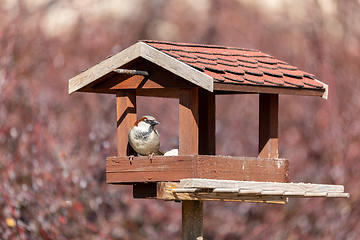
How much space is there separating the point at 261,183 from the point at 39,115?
15.8ft

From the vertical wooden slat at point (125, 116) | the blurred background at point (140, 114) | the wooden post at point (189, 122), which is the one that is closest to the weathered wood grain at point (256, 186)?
the wooden post at point (189, 122)

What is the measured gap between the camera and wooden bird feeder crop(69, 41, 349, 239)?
5027 millimetres

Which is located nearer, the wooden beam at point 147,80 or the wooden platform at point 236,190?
the wooden platform at point 236,190

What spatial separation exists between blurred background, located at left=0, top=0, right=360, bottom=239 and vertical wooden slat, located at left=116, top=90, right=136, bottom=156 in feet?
11.9

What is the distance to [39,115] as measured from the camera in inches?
373

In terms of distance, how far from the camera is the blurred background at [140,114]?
922 cm

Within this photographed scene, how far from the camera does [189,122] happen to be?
Answer: 5105 mm

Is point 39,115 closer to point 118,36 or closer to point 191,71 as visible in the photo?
point 118,36

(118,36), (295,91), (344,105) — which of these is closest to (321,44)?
(344,105)

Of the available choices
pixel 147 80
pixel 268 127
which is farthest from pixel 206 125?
pixel 147 80

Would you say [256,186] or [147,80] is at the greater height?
[147,80]

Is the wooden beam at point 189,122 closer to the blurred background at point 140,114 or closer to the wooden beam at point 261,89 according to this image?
the wooden beam at point 261,89

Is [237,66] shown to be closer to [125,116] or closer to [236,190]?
[125,116]

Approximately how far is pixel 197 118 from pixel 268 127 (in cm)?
87
